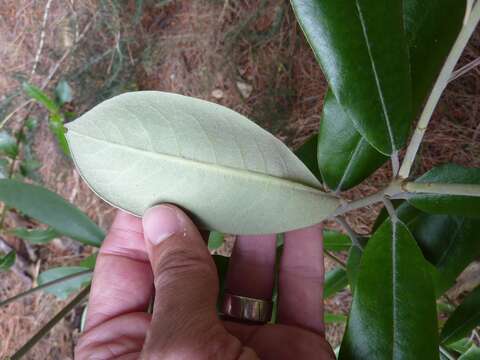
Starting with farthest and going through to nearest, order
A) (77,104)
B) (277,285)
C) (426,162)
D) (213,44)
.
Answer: (77,104) < (213,44) < (426,162) < (277,285)

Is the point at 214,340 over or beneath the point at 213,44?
beneath

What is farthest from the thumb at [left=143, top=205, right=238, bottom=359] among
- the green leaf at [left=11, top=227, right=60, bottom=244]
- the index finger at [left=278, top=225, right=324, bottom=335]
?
the green leaf at [left=11, top=227, right=60, bottom=244]

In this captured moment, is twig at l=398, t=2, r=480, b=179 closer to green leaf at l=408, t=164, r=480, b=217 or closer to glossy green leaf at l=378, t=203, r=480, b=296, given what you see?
green leaf at l=408, t=164, r=480, b=217

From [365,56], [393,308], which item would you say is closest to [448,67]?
[365,56]

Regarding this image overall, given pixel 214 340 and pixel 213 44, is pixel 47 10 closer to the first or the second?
pixel 213 44

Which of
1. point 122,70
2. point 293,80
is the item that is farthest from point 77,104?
point 293,80

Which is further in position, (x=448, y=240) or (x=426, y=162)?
(x=426, y=162)

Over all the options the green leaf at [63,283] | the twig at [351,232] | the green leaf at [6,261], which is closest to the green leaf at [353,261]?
the twig at [351,232]
